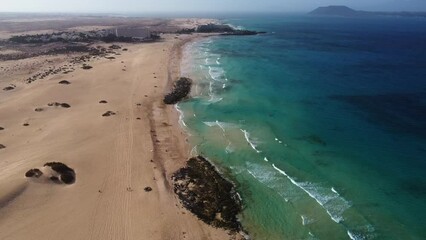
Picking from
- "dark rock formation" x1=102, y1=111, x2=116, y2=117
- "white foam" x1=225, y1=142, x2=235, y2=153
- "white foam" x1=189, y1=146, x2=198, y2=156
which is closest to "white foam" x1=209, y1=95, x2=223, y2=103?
"dark rock formation" x1=102, y1=111, x2=116, y2=117

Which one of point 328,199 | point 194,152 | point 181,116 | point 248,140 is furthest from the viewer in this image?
point 181,116

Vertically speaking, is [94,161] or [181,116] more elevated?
[181,116]

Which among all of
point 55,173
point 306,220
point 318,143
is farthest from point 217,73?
point 306,220

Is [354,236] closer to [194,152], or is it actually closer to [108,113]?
[194,152]

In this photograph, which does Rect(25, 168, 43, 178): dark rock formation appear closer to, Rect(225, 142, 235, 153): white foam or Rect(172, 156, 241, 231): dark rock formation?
Rect(172, 156, 241, 231): dark rock formation

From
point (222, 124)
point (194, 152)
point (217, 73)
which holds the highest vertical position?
point (217, 73)

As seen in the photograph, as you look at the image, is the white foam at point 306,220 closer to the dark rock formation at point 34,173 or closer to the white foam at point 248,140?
the white foam at point 248,140

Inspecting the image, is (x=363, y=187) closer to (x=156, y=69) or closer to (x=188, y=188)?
(x=188, y=188)

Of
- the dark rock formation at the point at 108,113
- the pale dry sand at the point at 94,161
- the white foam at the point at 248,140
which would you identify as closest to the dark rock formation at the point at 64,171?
the pale dry sand at the point at 94,161
